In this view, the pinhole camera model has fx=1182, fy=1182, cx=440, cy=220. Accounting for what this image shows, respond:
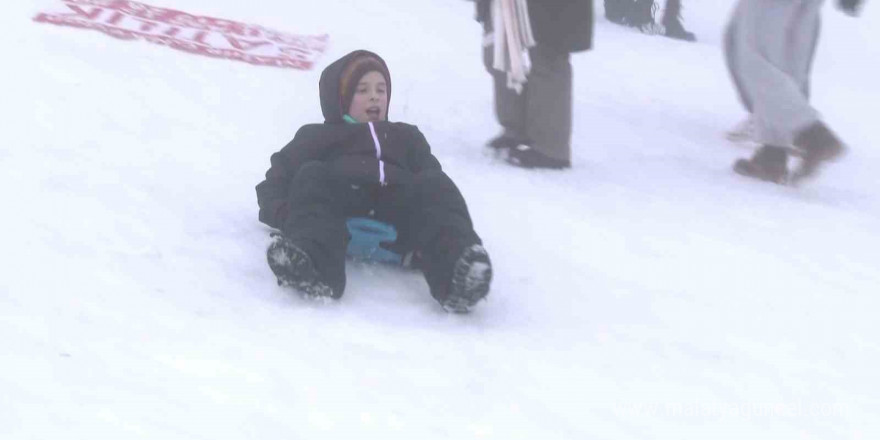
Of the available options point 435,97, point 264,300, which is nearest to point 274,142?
point 435,97

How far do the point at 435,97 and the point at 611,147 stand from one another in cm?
88

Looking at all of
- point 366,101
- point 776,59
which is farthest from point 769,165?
point 366,101

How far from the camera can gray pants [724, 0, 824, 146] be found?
434 centimetres

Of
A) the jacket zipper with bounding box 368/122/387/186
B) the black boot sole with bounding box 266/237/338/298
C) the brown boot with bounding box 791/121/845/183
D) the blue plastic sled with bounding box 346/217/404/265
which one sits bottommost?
the brown boot with bounding box 791/121/845/183

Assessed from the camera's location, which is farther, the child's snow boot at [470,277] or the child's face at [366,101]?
the child's face at [366,101]

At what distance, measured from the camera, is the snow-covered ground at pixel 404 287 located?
221cm

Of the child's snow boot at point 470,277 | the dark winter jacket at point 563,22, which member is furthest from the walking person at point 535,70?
the child's snow boot at point 470,277

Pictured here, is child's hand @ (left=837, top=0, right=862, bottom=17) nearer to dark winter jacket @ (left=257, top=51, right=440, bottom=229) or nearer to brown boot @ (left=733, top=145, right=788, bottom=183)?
brown boot @ (left=733, top=145, right=788, bottom=183)

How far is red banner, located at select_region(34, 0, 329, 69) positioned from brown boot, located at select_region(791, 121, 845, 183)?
2247 mm

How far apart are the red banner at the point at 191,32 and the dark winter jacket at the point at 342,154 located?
2107 millimetres

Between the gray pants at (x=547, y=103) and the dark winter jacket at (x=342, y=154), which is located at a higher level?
the dark winter jacket at (x=342, y=154)

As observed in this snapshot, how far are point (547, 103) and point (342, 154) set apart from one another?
1350 millimetres

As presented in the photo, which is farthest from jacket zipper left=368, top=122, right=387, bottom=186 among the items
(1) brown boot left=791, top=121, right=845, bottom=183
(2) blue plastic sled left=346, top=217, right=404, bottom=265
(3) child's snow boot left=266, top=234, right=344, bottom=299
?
(1) brown boot left=791, top=121, right=845, bottom=183

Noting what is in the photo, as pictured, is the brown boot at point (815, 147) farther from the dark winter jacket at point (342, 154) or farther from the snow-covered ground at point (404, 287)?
the dark winter jacket at point (342, 154)
